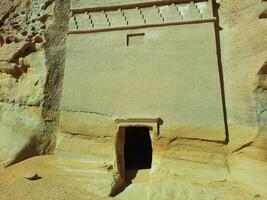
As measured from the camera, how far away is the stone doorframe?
1034 cm

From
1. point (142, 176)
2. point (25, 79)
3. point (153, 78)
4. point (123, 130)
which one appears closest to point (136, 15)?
point (153, 78)

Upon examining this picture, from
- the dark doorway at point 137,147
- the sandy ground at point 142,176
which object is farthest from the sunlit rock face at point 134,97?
the dark doorway at point 137,147

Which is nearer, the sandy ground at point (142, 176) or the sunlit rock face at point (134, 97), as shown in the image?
the sandy ground at point (142, 176)

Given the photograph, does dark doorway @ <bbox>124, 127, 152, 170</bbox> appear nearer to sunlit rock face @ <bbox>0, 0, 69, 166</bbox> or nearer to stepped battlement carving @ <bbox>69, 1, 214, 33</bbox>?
sunlit rock face @ <bbox>0, 0, 69, 166</bbox>

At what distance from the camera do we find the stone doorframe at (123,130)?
33.9 feet

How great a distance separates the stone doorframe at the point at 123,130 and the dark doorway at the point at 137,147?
160 centimetres

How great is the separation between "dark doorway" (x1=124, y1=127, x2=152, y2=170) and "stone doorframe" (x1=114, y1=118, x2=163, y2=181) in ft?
5.26

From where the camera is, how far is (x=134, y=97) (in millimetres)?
10812

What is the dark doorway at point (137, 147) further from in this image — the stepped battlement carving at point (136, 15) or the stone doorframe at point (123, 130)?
the stepped battlement carving at point (136, 15)

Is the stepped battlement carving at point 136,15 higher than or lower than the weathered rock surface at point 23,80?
higher

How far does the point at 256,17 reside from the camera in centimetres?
1032

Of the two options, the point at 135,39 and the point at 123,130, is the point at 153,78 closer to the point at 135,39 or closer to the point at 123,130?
the point at 135,39

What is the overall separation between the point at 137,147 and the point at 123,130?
259 cm

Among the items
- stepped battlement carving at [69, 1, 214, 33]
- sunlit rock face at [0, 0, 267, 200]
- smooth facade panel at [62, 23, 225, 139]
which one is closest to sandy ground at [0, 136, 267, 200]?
sunlit rock face at [0, 0, 267, 200]
